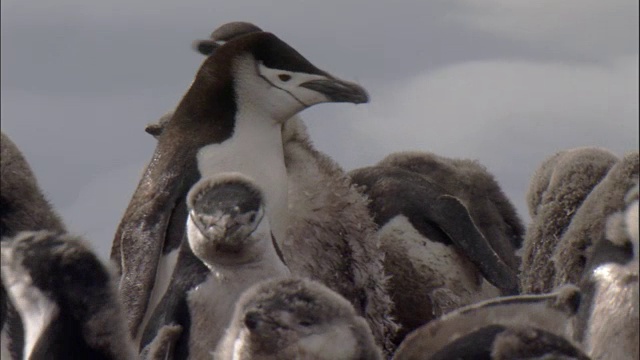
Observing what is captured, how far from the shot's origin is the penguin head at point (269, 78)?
Result: 672 cm

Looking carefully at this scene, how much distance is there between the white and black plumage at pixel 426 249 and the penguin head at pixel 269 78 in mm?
1352

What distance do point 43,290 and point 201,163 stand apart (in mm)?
1831

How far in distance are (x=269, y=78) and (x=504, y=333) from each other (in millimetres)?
3020

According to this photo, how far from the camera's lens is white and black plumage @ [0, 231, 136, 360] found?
462cm

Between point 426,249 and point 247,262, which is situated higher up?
point 247,262

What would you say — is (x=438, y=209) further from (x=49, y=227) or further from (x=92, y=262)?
(x=92, y=262)

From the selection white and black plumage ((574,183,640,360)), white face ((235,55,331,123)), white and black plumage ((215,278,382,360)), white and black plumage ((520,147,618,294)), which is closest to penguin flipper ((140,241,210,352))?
white and black plumage ((215,278,382,360))

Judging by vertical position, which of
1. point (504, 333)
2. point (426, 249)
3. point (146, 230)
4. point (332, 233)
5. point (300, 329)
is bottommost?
point (426, 249)

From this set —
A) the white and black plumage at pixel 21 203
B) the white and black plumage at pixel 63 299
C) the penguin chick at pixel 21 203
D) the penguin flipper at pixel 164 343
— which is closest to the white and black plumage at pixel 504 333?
the white and black plumage at pixel 63 299

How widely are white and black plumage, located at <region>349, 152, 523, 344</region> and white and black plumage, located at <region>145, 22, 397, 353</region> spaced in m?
0.64

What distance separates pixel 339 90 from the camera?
22.5ft

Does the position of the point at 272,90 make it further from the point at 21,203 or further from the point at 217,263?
the point at 217,263

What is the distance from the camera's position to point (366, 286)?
7.05m

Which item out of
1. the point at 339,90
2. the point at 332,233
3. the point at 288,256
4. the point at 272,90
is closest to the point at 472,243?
the point at 332,233
